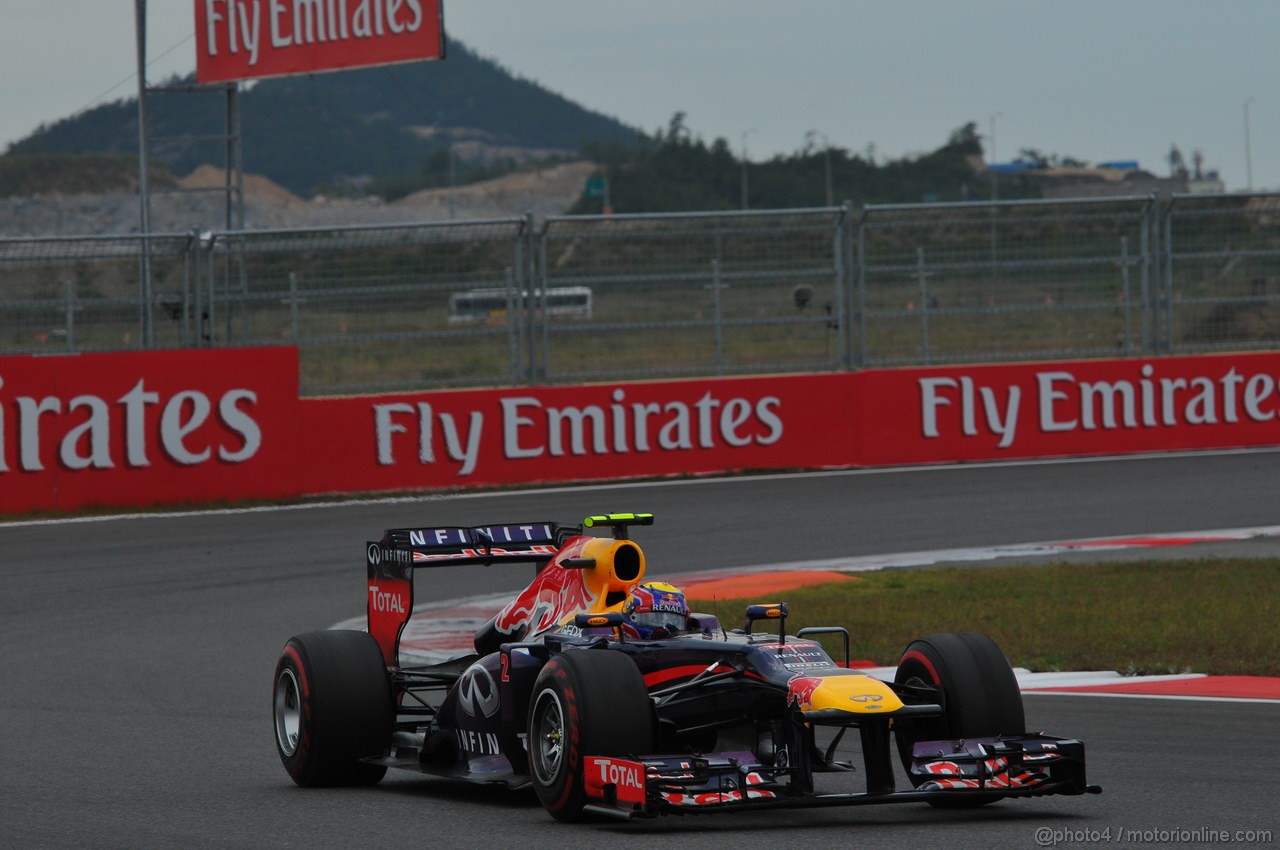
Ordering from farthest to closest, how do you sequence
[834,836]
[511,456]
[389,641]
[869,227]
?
[869,227] → [511,456] → [389,641] → [834,836]

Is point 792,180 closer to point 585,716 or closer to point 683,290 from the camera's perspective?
point 683,290

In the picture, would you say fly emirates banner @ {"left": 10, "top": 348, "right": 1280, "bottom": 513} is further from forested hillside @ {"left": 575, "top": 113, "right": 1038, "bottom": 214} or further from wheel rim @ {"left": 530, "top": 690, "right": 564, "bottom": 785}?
forested hillside @ {"left": 575, "top": 113, "right": 1038, "bottom": 214}

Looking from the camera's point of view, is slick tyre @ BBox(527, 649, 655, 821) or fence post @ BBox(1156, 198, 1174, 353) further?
fence post @ BBox(1156, 198, 1174, 353)

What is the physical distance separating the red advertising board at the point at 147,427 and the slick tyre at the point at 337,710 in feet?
35.4

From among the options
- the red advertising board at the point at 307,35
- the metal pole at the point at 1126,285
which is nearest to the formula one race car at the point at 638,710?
the metal pole at the point at 1126,285

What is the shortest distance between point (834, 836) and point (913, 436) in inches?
561

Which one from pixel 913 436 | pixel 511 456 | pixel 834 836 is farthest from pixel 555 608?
pixel 913 436

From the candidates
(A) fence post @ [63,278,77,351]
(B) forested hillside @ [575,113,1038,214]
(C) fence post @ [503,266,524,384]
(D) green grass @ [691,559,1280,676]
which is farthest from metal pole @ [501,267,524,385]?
(B) forested hillside @ [575,113,1038,214]

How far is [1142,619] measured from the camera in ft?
35.2

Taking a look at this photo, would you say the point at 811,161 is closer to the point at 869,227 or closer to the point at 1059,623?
the point at 869,227

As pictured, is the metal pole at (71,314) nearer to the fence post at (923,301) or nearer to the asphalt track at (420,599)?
the asphalt track at (420,599)

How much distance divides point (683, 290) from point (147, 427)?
5.66 meters

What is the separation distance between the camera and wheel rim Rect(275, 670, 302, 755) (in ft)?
25.1

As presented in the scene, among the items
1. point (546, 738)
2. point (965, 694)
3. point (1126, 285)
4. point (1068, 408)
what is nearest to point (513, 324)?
point (1068, 408)
